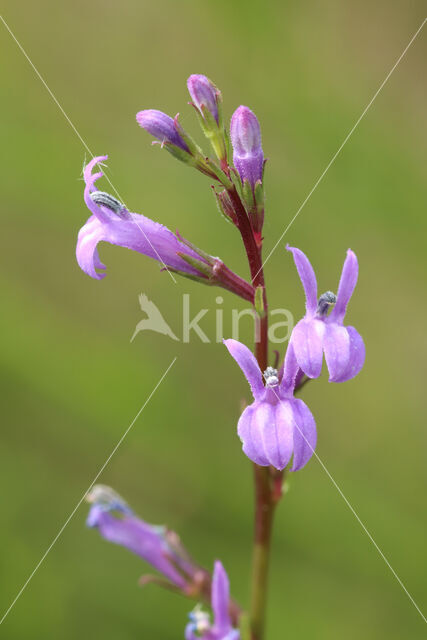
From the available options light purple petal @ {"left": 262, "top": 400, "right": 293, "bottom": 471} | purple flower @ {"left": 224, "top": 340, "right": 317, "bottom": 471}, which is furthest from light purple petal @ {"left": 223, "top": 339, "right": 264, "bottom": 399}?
light purple petal @ {"left": 262, "top": 400, "right": 293, "bottom": 471}

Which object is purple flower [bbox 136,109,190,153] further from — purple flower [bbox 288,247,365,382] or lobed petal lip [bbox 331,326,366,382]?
lobed petal lip [bbox 331,326,366,382]

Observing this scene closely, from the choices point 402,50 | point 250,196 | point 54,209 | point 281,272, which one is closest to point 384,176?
point 281,272

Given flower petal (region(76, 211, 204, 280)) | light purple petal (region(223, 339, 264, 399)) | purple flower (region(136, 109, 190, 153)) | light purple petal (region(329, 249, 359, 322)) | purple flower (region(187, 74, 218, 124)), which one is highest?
purple flower (region(187, 74, 218, 124))

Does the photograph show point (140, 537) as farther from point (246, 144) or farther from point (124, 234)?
point (246, 144)

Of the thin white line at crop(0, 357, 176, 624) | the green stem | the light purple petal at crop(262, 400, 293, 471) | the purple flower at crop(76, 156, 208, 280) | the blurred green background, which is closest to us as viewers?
the light purple petal at crop(262, 400, 293, 471)

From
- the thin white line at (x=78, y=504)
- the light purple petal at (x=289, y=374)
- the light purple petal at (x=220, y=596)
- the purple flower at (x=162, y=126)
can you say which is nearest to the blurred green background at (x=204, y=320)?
the thin white line at (x=78, y=504)

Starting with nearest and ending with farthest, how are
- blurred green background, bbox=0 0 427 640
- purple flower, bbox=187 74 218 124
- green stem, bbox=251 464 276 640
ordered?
purple flower, bbox=187 74 218 124
green stem, bbox=251 464 276 640
blurred green background, bbox=0 0 427 640

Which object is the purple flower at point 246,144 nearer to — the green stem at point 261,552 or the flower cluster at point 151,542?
the green stem at point 261,552

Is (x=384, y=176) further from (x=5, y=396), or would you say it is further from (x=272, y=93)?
(x=5, y=396)
